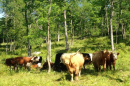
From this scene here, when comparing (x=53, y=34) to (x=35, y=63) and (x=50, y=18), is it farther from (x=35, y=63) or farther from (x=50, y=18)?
(x=35, y=63)

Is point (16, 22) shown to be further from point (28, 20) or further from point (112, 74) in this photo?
point (112, 74)

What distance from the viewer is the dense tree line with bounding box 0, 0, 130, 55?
441 inches

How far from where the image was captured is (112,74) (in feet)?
28.2

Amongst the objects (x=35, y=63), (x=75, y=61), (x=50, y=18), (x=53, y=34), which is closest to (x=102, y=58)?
(x=75, y=61)

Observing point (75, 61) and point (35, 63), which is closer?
point (75, 61)

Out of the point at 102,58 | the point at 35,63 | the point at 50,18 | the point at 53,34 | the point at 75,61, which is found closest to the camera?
the point at 75,61

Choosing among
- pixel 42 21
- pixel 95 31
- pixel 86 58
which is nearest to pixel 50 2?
pixel 42 21

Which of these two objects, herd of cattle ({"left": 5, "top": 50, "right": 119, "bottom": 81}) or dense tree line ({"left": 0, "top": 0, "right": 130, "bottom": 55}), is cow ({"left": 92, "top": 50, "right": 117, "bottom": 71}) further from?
dense tree line ({"left": 0, "top": 0, "right": 130, "bottom": 55})

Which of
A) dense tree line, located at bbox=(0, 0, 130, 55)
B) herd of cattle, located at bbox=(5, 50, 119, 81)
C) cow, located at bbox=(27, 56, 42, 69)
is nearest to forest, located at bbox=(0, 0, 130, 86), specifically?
dense tree line, located at bbox=(0, 0, 130, 55)

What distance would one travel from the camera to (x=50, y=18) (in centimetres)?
1101

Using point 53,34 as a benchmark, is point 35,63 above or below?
below

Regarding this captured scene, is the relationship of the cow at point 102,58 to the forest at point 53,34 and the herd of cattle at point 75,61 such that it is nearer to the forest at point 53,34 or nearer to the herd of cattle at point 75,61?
the herd of cattle at point 75,61

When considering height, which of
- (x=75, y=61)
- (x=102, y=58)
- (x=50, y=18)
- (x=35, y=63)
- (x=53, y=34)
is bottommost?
(x=35, y=63)

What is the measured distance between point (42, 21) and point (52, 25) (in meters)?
1.28
